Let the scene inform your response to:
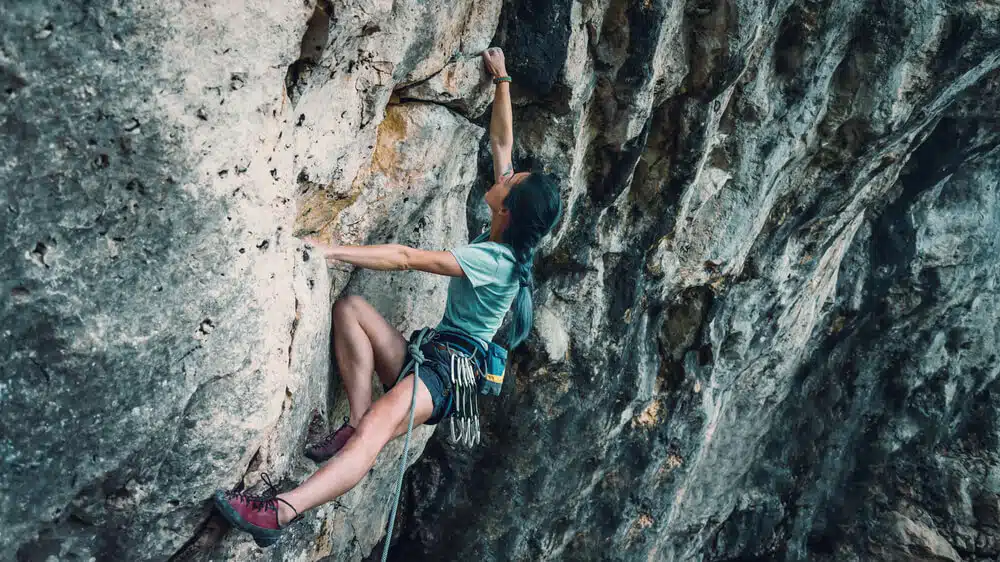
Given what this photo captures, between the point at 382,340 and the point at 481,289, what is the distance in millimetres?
514

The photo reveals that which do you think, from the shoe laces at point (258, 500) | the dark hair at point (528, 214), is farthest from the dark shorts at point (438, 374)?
the shoe laces at point (258, 500)

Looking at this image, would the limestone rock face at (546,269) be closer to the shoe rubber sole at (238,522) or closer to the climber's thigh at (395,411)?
the shoe rubber sole at (238,522)

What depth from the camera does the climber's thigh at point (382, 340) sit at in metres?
3.51

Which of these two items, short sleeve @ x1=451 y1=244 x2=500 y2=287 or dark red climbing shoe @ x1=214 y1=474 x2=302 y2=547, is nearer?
dark red climbing shoe @ x1=214 y1=474 x2=302 y2=547

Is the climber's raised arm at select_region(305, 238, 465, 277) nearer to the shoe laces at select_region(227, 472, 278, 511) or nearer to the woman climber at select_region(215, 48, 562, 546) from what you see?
the woman climber at select_region(215, 48, 562, 546)

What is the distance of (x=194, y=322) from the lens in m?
2.49

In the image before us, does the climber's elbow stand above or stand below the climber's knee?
above

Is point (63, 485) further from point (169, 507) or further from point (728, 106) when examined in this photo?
point (728, 106)

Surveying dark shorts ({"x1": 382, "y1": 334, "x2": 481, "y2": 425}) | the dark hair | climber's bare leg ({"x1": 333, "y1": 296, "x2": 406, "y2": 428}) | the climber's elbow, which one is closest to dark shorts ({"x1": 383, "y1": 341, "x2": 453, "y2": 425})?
dark shorts ({"x1": 382, "y1": 334, "x2": 481, "y2": 425})

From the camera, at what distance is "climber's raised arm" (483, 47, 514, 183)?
3.98 m

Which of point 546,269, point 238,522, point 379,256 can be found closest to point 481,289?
point 379,256

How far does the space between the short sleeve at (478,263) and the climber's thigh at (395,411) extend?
1.74ft

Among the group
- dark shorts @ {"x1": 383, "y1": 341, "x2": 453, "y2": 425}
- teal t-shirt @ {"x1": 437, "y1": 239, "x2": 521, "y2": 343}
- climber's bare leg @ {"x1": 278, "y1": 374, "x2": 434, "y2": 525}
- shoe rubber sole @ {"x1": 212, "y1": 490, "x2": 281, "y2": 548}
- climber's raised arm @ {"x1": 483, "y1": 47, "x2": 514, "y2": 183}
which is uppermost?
climber's raised arm @ {"x1": 483, "y1": 47, "x2": 514, "y2": 183}

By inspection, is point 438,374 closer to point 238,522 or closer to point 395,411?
point 395,411
